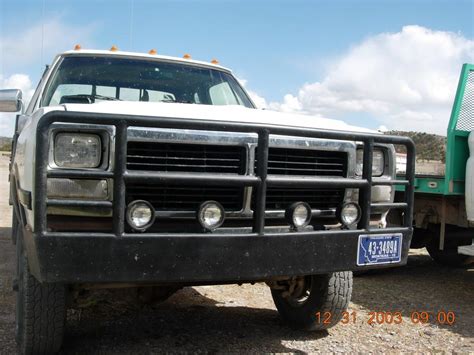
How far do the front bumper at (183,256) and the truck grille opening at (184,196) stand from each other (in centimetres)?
21

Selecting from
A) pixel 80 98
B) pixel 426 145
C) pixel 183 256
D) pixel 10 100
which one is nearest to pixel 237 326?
pixel 183 256

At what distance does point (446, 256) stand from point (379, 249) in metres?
3.93

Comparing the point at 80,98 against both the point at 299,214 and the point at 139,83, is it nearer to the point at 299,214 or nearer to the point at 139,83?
the point at 139,83

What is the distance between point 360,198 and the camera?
2959mm

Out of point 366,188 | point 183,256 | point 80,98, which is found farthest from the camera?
point 80,98

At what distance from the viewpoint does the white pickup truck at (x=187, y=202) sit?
2.38 m

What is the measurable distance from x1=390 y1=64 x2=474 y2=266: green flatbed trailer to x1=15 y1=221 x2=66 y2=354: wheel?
3575mm

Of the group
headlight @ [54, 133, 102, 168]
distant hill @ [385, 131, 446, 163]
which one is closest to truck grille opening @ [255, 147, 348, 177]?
headlight @ [54, 133, 102, 168]

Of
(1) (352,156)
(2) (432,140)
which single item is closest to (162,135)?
(1) (352,156)

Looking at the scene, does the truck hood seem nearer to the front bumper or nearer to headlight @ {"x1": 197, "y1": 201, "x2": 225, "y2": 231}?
headlight @ {"x1": 197, "y1": 201, "x2": 225, "y2": 231}

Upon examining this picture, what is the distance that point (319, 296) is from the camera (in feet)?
12.3

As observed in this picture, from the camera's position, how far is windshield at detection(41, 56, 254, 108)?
398cm
